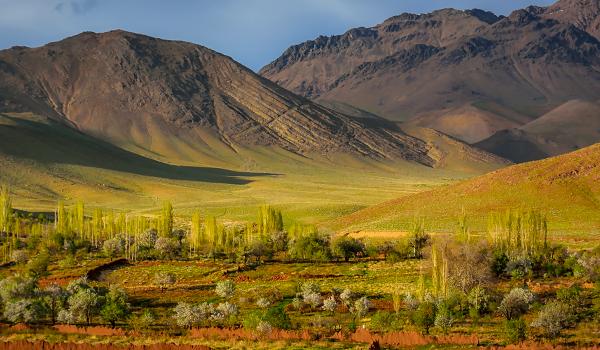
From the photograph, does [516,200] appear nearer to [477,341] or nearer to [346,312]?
[346,312]

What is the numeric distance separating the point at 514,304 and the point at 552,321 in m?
6.92

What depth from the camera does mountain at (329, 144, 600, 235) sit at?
382 ft

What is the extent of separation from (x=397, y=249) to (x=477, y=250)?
24.1m

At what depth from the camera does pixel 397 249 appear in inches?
Answer: 3479

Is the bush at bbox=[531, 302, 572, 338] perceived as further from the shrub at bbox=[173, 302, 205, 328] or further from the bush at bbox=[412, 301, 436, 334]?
the shrub at bbox=[173, 302, 205, 328]

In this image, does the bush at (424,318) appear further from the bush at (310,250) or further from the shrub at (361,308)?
the bush at (310,250)

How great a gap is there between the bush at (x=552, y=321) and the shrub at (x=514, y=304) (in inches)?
187

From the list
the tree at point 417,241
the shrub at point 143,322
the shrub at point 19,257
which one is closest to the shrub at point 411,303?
the shrub at point 143,322

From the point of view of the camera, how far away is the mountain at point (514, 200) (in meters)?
116

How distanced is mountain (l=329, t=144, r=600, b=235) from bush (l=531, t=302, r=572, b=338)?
223 ft

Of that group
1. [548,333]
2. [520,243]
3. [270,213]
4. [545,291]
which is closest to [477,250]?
[545,291]

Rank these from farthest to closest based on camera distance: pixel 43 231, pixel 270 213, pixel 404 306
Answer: pixel 43 231, pixel 270 213, pixel 404 306

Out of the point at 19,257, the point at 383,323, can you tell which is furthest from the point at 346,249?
the point at 19,257

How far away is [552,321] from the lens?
43.3 m
